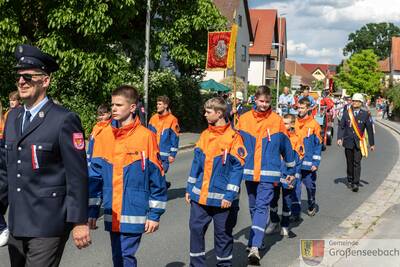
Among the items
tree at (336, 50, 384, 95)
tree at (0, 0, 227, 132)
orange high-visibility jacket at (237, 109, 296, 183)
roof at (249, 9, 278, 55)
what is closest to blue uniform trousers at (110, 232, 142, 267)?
orange high-visibility jacket at (237, 109, 296, 183)

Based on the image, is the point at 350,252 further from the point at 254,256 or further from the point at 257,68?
the point at 257,68

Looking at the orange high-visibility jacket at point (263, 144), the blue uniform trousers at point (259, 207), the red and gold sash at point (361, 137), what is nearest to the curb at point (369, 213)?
the red and gold sash at point (361, 137)

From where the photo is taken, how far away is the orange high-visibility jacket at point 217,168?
5105 millimetres

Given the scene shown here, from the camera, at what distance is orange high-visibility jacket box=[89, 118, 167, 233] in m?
4.27

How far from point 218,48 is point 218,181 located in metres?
17.0

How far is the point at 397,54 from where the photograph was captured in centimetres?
10600

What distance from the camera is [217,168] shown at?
5.17m

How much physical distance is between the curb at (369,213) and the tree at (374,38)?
11548cm

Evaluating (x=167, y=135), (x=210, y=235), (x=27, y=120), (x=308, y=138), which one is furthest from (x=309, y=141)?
(x=27, y=120)

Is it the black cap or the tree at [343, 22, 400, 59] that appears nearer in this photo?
the black cap

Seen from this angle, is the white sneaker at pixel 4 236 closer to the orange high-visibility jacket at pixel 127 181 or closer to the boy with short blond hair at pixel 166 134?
the orange high-visibility jacket at pixel 127 181

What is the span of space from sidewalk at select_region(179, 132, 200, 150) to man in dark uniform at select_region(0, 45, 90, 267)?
15.4m

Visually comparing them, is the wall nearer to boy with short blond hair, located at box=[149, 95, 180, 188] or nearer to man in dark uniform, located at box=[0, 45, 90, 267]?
boy with short blond hair, located at box=[149, 95, 180, 188]

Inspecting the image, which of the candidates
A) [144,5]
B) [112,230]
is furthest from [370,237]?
[144,5]
